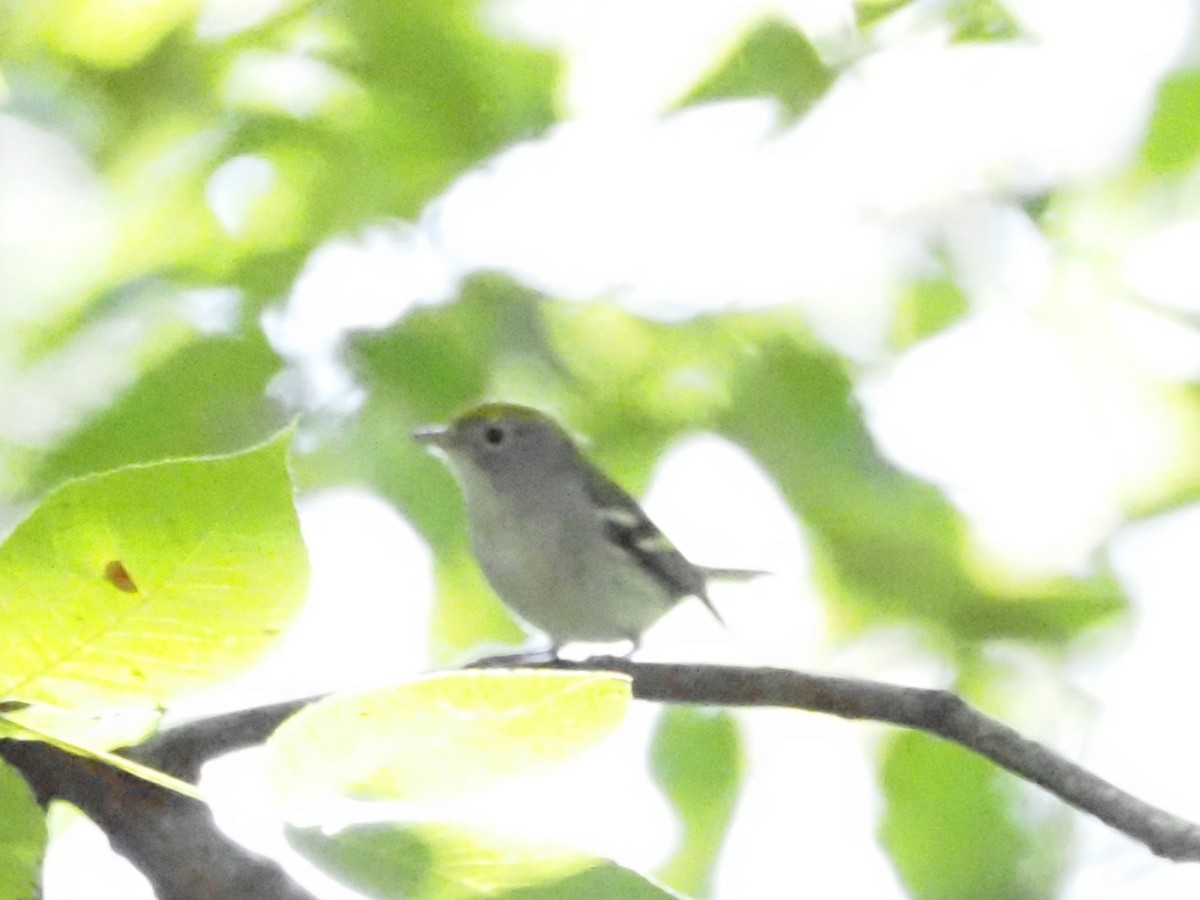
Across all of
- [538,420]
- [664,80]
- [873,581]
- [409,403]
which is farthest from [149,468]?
[538,420]

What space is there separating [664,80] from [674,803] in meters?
0.64

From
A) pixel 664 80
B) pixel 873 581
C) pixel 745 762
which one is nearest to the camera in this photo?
pixel 664 80

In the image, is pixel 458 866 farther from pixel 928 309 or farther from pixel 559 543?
pixel 559 543

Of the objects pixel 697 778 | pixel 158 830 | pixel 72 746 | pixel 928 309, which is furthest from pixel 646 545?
pixel 72 746

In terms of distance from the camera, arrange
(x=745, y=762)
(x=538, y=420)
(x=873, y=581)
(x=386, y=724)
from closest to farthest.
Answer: (x=386, y=724), (x=745, y=762), (x=873, y=581), (x=538, y=420)

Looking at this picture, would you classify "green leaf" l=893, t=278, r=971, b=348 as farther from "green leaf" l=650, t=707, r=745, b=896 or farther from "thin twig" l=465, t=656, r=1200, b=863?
"thin twig" l=465, t=656, r=1200, b=863

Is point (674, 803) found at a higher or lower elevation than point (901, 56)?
lower

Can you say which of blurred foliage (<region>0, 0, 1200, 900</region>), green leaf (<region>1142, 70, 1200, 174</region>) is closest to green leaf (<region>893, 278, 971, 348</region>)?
blurred foliage (<region>0, 0, 1200, 900</region>)

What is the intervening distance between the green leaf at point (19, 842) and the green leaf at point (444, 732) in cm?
9

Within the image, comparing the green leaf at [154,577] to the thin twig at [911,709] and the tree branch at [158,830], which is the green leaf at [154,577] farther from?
the thin twig at [911,709]

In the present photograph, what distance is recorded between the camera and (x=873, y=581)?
5.04 ft

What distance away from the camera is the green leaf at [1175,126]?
1352mm

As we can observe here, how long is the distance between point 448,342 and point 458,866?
3.28 ft

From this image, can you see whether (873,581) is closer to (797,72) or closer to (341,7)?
(797,72)
